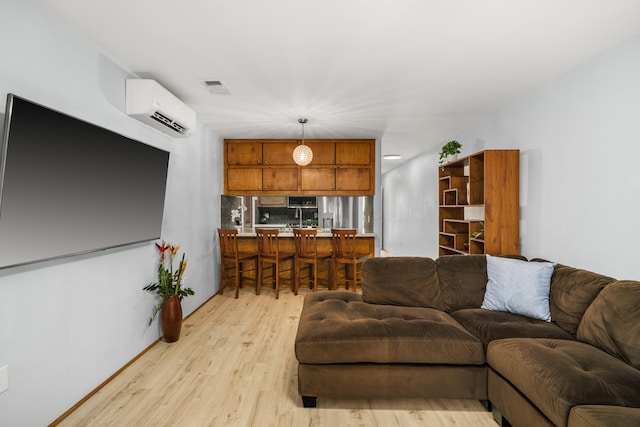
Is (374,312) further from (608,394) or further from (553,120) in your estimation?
(553,120)

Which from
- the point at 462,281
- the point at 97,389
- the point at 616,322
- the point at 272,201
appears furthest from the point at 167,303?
the point at 616,322

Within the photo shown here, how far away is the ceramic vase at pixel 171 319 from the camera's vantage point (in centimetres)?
320

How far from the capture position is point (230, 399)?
2312mm

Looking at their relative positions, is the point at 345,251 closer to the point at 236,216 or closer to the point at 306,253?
the point at 306,253

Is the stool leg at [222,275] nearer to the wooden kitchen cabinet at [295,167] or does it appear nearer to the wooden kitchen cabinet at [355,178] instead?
the wooden kitchen cabinet at [295,167]

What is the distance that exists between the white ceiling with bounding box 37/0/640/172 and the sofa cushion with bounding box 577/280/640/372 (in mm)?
1668

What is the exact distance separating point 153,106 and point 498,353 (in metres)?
3.06

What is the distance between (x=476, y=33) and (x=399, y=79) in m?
0.84

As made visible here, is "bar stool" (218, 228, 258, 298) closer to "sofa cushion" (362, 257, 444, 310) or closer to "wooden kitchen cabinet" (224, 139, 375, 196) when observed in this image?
"wooden kitchen cabinet" (224, 139, 375, 196)

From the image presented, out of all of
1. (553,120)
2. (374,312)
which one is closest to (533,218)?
(553,120)

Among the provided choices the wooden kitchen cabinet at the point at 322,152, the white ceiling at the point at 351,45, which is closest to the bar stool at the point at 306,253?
the wooden kitchen cabinet at the point at 322,152

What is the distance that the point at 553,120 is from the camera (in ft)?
10.0

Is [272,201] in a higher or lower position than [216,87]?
lower

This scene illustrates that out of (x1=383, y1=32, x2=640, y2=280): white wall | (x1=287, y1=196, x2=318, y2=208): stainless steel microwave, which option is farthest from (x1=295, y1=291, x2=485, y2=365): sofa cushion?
(x1=287, y1=196, x2=318, y2=208): stainless steel microwave
